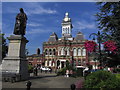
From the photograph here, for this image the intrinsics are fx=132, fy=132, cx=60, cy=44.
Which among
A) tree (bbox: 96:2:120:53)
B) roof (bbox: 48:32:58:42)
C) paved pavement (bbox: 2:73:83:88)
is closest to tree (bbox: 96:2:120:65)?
tree (bbox: 96:2:120:53)

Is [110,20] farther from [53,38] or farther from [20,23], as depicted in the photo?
[53,38]

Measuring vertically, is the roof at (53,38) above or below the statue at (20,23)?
above

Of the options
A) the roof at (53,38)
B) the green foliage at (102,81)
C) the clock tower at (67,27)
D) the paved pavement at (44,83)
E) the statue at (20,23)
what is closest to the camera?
the green foliage at (102,81)

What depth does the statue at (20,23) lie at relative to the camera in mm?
13602

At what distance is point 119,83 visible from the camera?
628cm

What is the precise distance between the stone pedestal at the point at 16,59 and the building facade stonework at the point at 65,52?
124 feet

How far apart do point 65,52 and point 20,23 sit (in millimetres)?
38958

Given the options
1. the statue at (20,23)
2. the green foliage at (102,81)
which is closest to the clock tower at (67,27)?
the statue at (20,23)

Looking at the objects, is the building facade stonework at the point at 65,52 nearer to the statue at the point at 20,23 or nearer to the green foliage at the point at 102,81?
the statue at the point at 20,23

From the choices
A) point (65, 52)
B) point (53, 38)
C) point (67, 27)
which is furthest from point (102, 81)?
point (67, 27)

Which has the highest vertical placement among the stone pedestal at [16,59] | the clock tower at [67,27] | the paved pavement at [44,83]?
the clock tower at [67,27]

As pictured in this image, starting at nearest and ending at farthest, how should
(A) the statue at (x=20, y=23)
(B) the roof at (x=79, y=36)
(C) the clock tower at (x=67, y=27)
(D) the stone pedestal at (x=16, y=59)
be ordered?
(D) the stone pedestal at (x=16, y=59), (A) the statue at (x=20, y=23), (B) the roof at (x=79, y=36), (C) the clock tower at (x=67, y=27)

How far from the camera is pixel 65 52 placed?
5178 cm

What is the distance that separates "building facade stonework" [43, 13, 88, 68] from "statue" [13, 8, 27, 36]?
3753 centimetres
